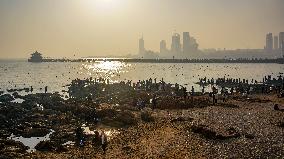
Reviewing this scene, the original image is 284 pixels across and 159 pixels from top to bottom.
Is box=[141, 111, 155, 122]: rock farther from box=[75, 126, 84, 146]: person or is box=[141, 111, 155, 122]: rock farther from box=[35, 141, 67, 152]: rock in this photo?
box=[35, 141, 67, 152]: rock

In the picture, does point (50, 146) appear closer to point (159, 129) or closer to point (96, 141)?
point (96, 141)

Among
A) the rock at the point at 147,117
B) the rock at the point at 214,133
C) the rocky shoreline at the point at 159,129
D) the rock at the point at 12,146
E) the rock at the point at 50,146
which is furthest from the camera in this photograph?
the rock at the point at 147,117

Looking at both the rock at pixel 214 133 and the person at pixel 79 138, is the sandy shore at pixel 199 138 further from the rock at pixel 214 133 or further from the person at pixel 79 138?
the person at pixel 79 138

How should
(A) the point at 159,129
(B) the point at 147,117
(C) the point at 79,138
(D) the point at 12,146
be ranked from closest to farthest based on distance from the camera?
1. (D) the point at 12,146
2. (C) the point at 79,138
3. (A) the point at 159,129
4. (B) the point at 147,117

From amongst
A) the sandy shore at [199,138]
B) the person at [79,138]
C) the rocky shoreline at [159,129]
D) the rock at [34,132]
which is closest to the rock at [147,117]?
the rocky shoreline at [159,129]

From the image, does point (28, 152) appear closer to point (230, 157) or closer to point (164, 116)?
point (230, 157)

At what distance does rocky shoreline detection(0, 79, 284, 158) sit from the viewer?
1097 inches

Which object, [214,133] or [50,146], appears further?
[214,133]

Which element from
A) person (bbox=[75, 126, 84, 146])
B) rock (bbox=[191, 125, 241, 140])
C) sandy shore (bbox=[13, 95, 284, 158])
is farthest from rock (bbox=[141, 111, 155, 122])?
person (bbox=[75, 126, 84, 146])

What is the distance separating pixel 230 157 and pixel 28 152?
1557cm

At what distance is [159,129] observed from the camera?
119 ft

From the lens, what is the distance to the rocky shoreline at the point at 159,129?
27859 mm

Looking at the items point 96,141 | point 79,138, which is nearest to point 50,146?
point 79,138

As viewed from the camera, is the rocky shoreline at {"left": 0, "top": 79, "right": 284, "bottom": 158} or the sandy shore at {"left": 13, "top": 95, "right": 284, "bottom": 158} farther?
the rocky shoreline at {"left": 0, "top": 79, "right": 284, "bottom": 158}
